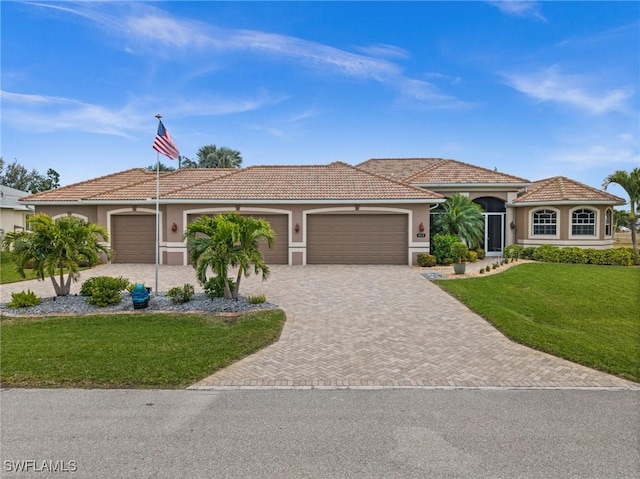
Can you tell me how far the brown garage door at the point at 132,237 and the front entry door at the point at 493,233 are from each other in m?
18.7

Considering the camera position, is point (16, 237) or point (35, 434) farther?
point (16, 237)

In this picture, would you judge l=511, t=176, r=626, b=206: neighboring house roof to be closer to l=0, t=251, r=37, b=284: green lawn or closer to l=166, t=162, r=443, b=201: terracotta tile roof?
l=166, t=162, r=443, b=201: terracotta tile roof

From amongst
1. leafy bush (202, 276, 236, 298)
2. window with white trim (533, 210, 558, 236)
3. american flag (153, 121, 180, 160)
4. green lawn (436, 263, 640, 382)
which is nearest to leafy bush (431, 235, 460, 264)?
green lawn (436, 263, 640, 382)

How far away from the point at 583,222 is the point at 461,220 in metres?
7.37

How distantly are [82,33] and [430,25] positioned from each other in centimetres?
1363

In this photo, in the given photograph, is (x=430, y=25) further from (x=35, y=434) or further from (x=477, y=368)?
(x=35, y=434)

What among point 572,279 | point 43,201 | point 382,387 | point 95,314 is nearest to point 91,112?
point 43,201

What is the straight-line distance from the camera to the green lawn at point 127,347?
5.03 metres

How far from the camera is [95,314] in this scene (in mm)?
8469

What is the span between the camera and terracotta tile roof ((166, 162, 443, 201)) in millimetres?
17375

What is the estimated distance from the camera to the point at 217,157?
3338cm

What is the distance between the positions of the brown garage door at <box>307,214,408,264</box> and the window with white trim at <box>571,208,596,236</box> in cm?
999

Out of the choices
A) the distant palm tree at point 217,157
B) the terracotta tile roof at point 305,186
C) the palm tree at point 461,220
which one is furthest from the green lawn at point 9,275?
the distant palm tree at point 217,157

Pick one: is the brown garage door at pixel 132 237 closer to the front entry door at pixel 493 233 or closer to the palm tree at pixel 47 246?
the palm tree at pixel 47 246
